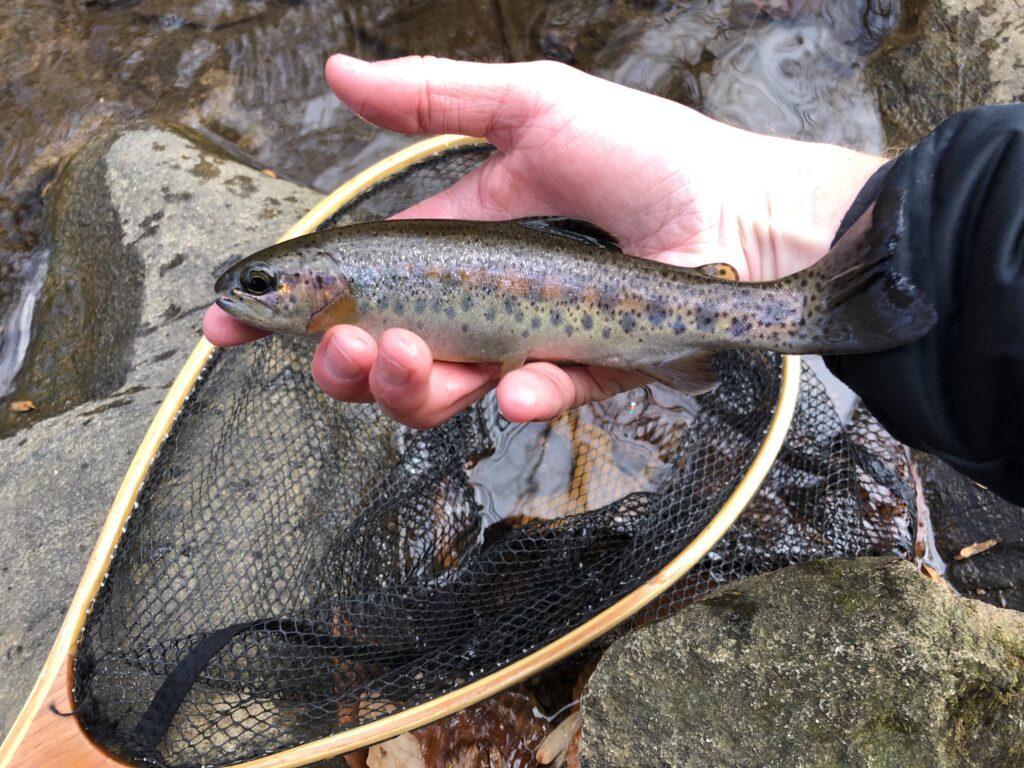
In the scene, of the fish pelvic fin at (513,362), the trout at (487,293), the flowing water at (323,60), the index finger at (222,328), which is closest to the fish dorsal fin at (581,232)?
the trout at (487,293)

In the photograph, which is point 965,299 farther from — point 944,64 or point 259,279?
point 944,64

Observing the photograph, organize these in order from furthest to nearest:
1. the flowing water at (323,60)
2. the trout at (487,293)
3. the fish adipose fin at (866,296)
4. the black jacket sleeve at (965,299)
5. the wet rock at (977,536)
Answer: the flowing water at (323,60)
the wet rock at (977,536)
the trout at (487,293)
the fish adipose fin at (866,296)
the black jacket sleeve at (965,299)

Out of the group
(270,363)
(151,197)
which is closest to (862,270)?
(270,363)

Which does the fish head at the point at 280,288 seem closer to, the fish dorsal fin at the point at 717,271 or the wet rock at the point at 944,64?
the fish dorsal fin at the point at 717,271

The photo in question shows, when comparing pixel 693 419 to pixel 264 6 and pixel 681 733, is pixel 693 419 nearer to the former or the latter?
pixel 681 733

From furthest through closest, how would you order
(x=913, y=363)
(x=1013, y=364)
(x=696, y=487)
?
(x=696, y=487) < (x=913, y=363) < (x=1013, y=364)

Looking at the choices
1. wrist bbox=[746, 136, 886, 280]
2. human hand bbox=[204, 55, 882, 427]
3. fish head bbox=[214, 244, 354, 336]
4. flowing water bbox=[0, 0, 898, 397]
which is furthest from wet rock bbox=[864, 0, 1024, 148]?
fish head bbox=[214, 244, 354, 336]
